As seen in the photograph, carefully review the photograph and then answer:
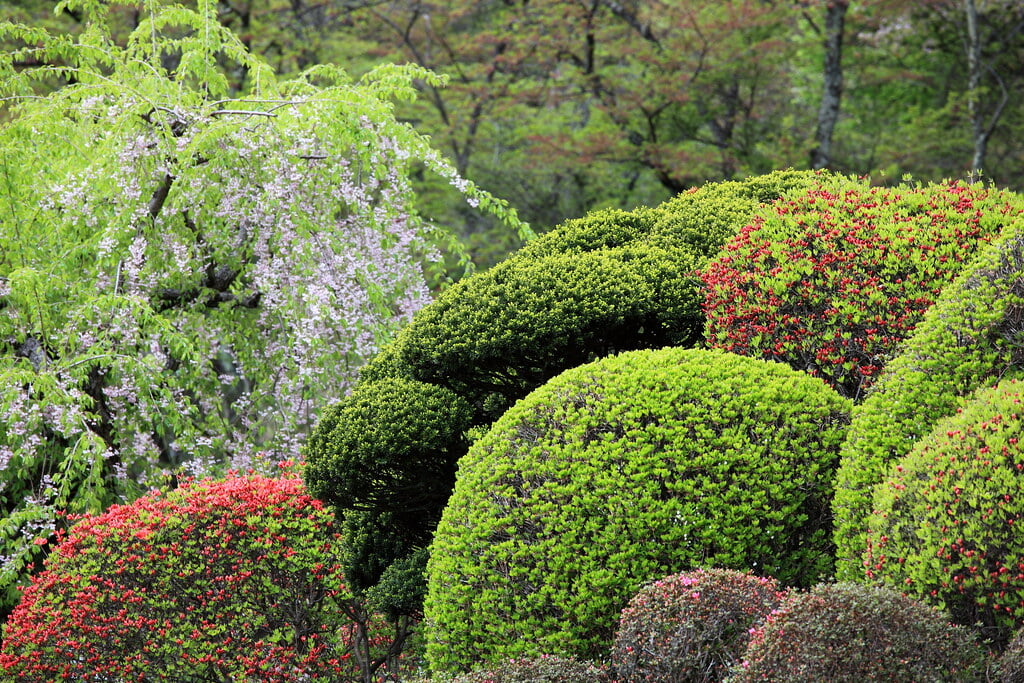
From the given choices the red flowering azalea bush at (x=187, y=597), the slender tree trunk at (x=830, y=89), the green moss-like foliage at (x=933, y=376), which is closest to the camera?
the green moss-like foliage at (x=933, y=376)

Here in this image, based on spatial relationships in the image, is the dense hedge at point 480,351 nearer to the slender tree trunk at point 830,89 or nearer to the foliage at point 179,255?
the foliage at point 179,255

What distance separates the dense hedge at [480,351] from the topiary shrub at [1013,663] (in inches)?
106

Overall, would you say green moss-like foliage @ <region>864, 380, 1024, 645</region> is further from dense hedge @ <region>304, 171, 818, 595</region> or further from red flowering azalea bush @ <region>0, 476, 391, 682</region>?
red flowering azalea bush @ <region>0, 476, 391, 682</region>

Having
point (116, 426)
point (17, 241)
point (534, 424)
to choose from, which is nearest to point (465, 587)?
point (534, 424)

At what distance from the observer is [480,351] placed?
17.3 feet

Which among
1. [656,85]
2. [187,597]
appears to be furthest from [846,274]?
[656,85]

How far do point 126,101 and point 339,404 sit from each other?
9.38ft

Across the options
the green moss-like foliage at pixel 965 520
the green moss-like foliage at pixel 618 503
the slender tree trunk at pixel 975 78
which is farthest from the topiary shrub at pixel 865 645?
the slender tree trunk at pixel 975 78

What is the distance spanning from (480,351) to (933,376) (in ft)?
Result: 7.08

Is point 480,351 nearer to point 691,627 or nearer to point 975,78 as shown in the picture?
point 691,627

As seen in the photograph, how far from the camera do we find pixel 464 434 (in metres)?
5.22

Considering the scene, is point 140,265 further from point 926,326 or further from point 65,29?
point 65,29

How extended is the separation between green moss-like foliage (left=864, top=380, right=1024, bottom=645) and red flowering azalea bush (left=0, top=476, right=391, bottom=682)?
3.29m

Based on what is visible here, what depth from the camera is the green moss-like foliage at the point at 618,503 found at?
406cm
